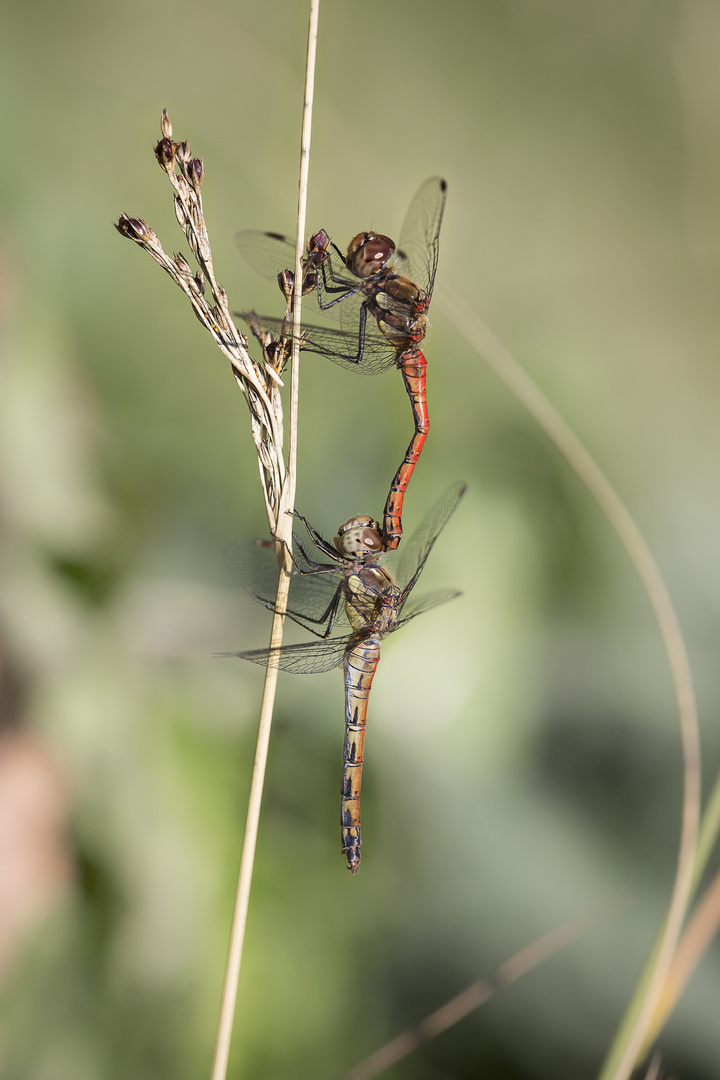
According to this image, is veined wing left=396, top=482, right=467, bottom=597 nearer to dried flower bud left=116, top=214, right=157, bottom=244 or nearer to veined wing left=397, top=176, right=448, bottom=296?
veined wing left=397, top=176, right=448, bottom=296

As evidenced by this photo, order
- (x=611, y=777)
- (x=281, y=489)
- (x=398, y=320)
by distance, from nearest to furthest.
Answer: (x=281, y=489)
(x=398, y=320)
(x=611, y=777)

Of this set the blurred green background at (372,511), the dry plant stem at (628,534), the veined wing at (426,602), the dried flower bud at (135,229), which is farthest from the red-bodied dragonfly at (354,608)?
the dried flower bud at (135,229)

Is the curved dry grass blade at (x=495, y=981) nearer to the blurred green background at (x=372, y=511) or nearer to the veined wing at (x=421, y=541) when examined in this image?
the blurred green background at (x=372, y=511)

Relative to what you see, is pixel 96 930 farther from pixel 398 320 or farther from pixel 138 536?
pixel 398 320

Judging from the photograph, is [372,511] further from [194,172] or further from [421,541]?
[194,172]

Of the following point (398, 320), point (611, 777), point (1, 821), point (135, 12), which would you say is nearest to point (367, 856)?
point (611, 777)
